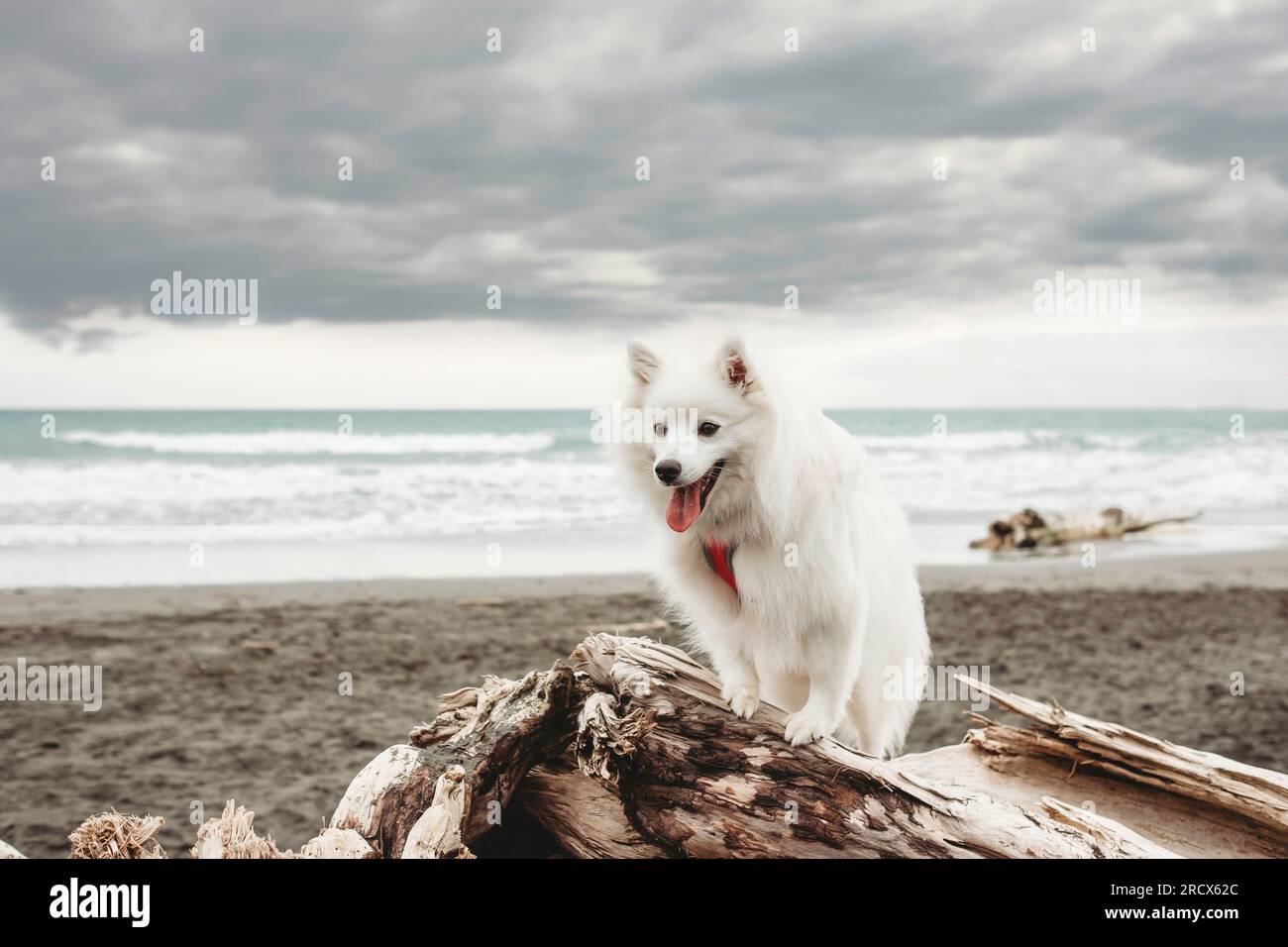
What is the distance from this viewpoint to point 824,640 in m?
3.93

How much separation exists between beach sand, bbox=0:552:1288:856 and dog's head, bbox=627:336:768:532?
117 inches

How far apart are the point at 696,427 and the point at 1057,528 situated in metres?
16.4

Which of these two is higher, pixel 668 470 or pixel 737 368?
pixel 737 368

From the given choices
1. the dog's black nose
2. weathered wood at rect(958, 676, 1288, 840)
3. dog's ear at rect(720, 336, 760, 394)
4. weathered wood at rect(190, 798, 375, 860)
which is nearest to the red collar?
the dog's black nose

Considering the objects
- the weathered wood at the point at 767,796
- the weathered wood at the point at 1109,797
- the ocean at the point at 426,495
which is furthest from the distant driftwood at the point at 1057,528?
the weathered wood at the point at 767,796

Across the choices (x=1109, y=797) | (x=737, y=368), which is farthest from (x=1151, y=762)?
(x=737, y=368)

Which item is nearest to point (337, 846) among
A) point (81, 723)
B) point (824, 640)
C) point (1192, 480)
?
point (824, 640)

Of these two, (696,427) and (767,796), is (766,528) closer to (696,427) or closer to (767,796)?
(696,427)

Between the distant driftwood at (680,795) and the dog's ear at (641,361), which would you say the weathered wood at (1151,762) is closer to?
the distant driftwood at (680,795)

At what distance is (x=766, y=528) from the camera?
3.71 metres

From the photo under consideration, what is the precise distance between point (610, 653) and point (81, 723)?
584 centimetres

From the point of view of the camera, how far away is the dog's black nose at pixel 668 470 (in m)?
3.38

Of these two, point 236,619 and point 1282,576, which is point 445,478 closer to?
point 236,619
